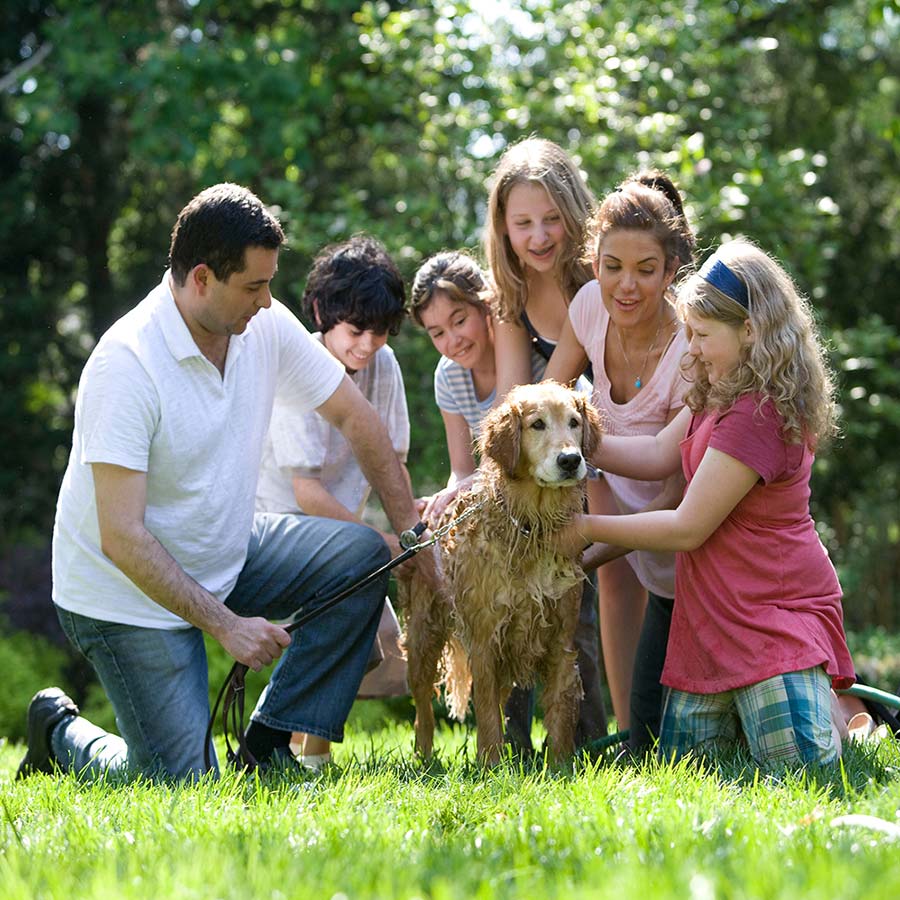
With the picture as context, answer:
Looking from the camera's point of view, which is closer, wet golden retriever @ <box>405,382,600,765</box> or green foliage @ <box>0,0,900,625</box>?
wet golden retriever @ <box>405,382,600,765</box>

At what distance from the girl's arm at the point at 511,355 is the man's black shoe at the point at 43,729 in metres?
2.23

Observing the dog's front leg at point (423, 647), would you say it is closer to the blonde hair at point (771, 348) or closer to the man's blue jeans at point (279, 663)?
the man's blue jeans at point (279, 663)

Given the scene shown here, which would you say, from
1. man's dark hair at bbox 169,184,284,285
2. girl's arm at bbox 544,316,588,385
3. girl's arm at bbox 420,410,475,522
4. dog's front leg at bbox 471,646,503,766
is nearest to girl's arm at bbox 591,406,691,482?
girl's arm at bbox 544,316,588,385

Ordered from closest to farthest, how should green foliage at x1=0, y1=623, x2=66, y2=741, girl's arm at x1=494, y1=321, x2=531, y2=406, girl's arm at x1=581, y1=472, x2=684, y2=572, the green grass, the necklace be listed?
the green grass
girl's arm at x1=581, y1=472, x2=684, y2=572
the necklace
girl's arm at x1=494, y1=321, x2=531, y2=406
green foliage at x1=0, y1=623, x2=66, y2=741

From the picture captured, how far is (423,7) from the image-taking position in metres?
10.9

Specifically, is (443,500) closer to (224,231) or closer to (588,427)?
(588,427)

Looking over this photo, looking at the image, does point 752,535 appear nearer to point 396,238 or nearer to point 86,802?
point 86,802

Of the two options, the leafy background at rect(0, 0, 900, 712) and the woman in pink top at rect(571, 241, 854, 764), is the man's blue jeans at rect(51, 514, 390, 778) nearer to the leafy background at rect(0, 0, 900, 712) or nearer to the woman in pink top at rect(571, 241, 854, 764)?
the woman in pink top at rect(571, 241, 854, 764)

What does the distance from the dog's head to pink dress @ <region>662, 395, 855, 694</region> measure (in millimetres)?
405

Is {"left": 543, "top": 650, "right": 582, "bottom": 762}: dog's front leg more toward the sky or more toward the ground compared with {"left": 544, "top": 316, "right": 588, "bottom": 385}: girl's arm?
more toward the ground

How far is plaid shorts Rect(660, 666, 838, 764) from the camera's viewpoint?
3.86 metres

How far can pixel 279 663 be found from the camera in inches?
188

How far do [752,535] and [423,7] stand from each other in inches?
324

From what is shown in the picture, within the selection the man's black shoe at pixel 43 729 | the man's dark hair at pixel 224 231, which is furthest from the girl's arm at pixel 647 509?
the man's black shoe at pixel 43 729
